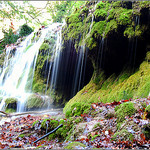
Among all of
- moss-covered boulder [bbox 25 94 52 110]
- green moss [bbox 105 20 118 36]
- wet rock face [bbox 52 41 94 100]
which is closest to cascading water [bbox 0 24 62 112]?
moss-covered boulder [bbox 25 94 52 110]

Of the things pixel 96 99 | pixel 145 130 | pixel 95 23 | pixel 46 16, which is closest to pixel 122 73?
pixel 96 99

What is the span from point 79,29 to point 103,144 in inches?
288

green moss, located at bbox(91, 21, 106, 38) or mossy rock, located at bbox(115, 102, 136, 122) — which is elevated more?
green moss, located at bbox(91, 21, 106, 38)

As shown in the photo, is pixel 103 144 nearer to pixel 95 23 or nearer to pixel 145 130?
pixel 145 130

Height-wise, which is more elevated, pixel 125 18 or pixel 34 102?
Answer: pixel 125 18

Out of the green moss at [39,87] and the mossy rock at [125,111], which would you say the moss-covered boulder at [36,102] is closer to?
the green moss at [39,87]

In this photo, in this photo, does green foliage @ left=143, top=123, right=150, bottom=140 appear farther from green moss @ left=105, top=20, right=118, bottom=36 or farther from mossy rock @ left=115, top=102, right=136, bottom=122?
green moss @ left=105, top=20, right=118, bottom=36

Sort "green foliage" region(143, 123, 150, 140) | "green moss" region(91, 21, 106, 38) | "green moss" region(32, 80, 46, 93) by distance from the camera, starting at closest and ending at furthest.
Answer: "green foliage" region(143, 123, 150, 140) → "green moss" region(91, 21, 106, 38) → "green moss" region(32, 80, 46, 93)

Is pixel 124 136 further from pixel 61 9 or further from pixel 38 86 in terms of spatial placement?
pixel 61 9

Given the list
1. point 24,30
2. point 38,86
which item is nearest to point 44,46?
point 38,86

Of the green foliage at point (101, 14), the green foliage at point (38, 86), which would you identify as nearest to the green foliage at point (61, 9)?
the green foliage at point (38, 86)

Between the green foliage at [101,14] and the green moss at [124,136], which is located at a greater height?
the green foliage at [101,14]

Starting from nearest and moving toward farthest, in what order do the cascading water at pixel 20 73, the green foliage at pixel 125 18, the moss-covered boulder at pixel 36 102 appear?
the green foliage at pixel 125 18 → the moss-covered boulder at pixel 36 102 → the cascading water at pixel 20 73

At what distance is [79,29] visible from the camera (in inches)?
334
